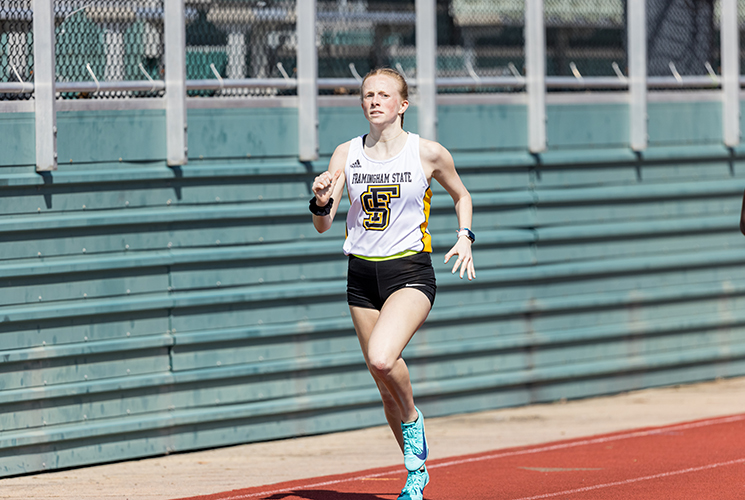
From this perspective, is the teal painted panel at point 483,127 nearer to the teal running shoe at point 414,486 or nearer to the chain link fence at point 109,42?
the chain link fence at point 109,42

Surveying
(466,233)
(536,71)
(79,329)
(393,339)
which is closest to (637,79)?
(536,71)

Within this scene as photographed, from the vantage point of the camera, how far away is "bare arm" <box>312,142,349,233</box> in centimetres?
659

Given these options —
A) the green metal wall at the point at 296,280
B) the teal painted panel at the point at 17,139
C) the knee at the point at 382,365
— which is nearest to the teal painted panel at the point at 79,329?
the green metal wall at the point at 296,280

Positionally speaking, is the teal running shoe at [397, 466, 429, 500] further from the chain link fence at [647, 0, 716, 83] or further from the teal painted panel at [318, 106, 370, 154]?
the chain link fence at [647, 0, 716, 83]

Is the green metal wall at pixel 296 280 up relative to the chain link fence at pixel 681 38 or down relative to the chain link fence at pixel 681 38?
down

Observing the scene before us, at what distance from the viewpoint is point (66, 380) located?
29.5 feet

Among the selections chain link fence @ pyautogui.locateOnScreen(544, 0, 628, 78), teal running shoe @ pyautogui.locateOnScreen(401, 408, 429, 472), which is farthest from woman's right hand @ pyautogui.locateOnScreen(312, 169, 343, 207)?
chain link fence @ pyautogui.locateOnScreen(544, 0, 628, 78)

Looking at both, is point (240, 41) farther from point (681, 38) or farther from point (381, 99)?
point (681, 38)

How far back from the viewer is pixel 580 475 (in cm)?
852

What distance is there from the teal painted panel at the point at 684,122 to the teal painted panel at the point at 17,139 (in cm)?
640

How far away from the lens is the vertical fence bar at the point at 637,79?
12086mm

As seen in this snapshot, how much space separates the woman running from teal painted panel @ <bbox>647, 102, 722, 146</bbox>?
5.82 metres

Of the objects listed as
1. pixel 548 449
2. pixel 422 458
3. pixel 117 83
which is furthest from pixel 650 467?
pixel 117 83

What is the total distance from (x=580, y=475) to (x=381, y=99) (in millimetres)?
3328
